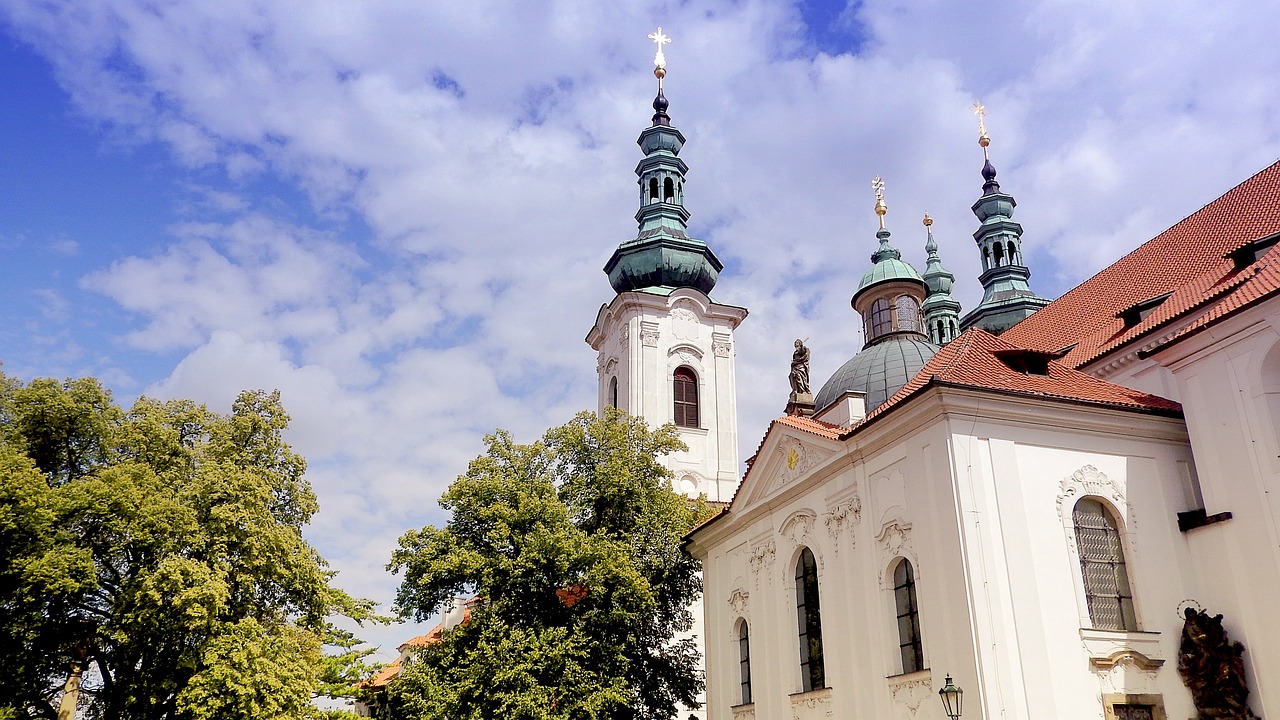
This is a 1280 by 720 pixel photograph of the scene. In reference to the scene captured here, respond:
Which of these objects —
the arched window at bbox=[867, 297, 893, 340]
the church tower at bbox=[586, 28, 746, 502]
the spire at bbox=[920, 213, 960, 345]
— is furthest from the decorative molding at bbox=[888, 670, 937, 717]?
the spire at bbox=[920, 213, 960, 345]

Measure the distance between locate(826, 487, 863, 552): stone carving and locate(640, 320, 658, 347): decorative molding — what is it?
845 inches

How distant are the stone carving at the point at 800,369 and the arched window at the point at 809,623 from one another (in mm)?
7266

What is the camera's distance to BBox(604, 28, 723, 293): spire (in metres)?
42.0

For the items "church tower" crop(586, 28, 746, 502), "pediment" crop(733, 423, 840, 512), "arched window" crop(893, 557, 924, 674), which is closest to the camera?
"arched window" crop(893, 557, 924, 674)

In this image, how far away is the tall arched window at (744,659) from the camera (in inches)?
842

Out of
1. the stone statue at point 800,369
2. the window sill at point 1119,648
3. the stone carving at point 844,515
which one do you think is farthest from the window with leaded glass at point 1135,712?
the stone statue at point 800,369

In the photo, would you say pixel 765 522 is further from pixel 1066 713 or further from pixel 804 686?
pixel 1066 713

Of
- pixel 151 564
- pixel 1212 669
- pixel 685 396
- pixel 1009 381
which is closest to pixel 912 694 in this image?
→ pixel 1212 669

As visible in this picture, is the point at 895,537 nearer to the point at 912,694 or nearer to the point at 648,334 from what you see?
the point at 912,694

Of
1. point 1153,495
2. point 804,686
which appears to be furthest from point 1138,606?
point 804,686

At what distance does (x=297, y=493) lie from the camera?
82.1 feet

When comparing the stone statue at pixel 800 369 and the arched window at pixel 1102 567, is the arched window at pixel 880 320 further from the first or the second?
the arched window at pixel 1102 567

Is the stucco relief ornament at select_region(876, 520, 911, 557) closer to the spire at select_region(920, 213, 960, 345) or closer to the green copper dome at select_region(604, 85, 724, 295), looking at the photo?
the green copper dome at select_region(604, 85, 724, 295)

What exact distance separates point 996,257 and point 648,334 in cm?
1938
